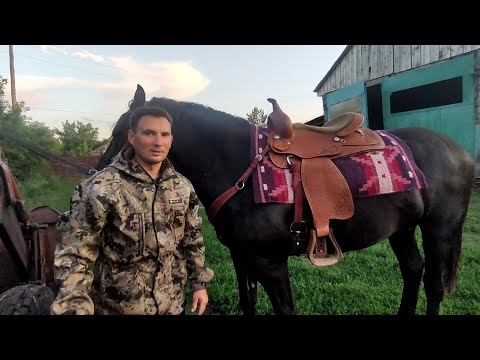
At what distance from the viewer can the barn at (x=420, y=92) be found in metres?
5.64

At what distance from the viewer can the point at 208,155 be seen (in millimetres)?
2078

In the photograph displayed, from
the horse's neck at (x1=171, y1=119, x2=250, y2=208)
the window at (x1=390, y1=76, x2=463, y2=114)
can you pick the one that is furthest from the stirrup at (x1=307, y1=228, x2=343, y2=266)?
the window at (x1=390, y1=76, x2=463, y2=114)

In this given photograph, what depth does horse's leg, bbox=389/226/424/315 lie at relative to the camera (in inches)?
104

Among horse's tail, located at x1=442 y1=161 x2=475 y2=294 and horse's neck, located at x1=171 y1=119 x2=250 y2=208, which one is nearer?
horse's neck, located at x1=171 y1=119 x2=250 y2=208

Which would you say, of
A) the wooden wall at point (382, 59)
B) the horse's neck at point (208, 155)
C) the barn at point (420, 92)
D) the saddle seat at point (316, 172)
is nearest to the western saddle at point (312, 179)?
the saddle seat at point (316, 172)

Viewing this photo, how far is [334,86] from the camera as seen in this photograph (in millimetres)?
9422

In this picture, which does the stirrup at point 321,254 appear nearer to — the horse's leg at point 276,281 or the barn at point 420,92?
the horse's leg at point 276,281

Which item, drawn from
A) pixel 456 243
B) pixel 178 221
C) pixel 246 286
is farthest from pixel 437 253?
pixel 178 221

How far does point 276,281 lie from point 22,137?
13.8ft

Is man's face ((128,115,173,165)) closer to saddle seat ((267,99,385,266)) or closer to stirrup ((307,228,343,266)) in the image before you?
saddle seat ((267,99,385,266))

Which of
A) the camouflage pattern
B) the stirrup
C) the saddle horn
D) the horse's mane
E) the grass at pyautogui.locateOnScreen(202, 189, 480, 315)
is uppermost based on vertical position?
the horse's mane

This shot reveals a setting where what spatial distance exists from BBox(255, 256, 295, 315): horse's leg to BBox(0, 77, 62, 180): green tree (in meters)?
3.47

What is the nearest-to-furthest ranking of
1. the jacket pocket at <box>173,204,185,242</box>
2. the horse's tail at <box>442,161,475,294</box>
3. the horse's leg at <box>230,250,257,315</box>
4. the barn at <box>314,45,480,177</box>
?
1. the jacket pocket at <box>173,204,185,242</box>
2. the horse's leg at <box>230,250,257,315</box>
3. the horse's tail at <box>442,161,475,294</box>
4. the barn at <box>314,45,480,177</box>
